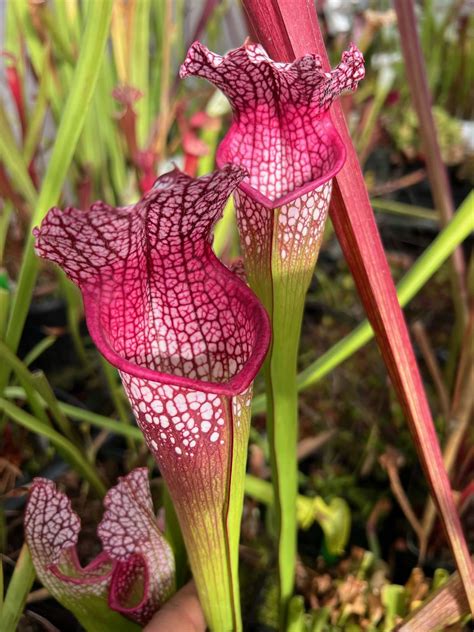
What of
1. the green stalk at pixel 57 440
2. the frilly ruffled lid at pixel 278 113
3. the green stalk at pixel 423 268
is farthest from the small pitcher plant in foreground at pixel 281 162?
the green stalk at pixel 57 440

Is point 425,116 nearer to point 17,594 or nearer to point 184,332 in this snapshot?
point 184,332

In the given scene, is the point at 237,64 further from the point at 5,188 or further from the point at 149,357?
the point at 5,188

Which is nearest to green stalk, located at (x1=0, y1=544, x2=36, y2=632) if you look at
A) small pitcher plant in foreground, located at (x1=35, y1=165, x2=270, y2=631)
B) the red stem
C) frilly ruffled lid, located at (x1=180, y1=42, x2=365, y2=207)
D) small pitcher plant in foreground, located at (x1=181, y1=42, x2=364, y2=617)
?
small pitcher plant in foreground, located at (x1=35, y1=165, x2=270, y2=631)

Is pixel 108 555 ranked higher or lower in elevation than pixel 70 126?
lower

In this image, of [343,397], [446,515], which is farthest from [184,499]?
[343,397]

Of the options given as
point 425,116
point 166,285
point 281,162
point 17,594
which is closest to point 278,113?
point 281,162

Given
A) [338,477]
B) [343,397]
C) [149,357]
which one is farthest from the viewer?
[343,397]
